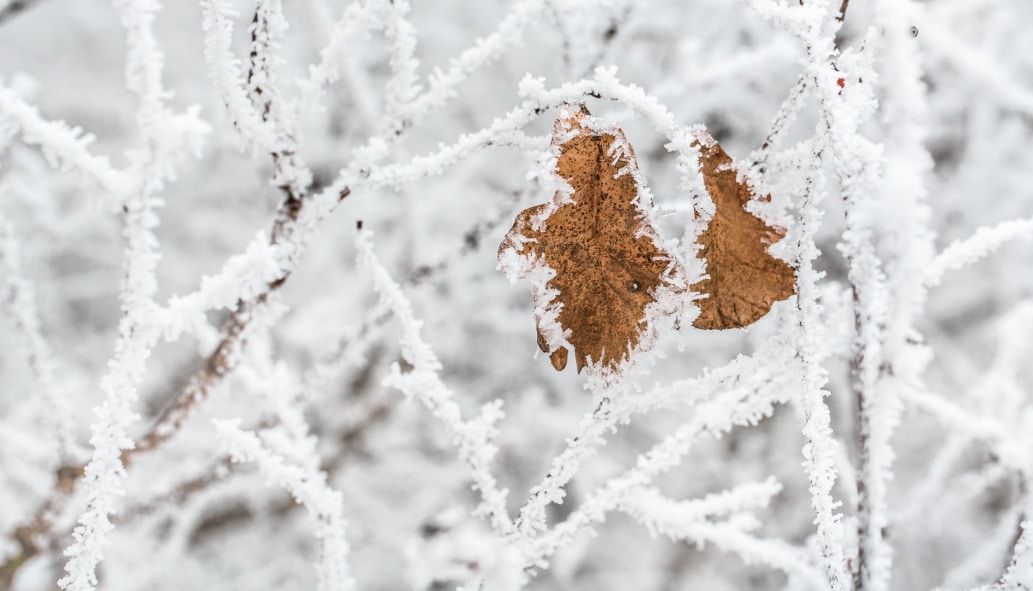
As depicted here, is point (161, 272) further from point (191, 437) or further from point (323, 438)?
point (323, 438)

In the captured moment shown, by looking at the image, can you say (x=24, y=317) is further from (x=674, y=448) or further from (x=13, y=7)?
(x=674, y=448)

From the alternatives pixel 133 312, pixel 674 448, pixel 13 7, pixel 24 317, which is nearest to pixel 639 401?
pixel 674 448

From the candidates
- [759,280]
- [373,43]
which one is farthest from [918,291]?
[373,43]

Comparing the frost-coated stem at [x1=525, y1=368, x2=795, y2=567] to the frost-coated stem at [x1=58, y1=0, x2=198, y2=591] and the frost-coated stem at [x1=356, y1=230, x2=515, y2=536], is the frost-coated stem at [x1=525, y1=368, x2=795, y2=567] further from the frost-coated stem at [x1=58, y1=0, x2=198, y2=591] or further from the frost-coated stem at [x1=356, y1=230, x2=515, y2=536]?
the frost-coated stem at [x1=58, y1=0, x2=198, y2=591]

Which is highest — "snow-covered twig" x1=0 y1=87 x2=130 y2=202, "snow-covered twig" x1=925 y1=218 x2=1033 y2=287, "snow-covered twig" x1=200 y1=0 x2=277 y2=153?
"snow-covered twig" x1=200 y1=0 x2=277 y2=153

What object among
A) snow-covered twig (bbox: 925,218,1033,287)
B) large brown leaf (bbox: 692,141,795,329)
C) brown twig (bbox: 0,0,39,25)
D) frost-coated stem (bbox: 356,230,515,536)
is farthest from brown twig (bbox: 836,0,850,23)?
brown twig (bbox: 0,0,39,25)
